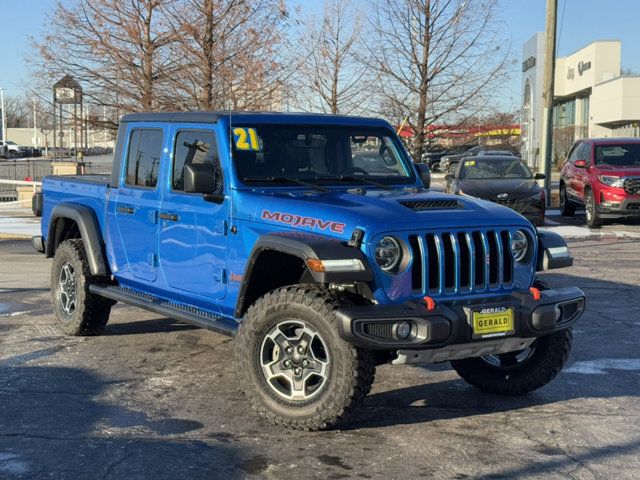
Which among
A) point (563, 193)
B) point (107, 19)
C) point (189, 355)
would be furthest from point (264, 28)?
point (189, 355)

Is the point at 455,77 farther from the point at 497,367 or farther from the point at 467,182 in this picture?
the point at 497,367

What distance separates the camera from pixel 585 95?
7025 centimetres

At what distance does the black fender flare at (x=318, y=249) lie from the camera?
5.02m

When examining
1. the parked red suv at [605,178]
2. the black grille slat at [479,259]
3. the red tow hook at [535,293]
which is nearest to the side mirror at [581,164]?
the parked red suv at [605,178]

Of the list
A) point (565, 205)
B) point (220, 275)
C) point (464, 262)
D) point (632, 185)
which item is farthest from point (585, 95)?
point (464, 262)

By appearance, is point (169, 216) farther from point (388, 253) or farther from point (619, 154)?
point (619, 154)

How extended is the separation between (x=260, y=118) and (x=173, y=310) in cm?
156

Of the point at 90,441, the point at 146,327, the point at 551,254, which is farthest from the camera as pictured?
the point at 146,327

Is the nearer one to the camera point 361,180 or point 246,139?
point 246,139

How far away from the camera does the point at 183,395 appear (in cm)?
623

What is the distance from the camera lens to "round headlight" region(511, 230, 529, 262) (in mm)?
5738

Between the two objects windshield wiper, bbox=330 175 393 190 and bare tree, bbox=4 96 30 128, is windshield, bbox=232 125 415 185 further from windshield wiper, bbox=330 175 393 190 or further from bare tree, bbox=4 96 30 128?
bare tree, bbox=4 96 30 128

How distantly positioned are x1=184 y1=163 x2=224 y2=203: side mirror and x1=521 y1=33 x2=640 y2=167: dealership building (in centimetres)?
4551

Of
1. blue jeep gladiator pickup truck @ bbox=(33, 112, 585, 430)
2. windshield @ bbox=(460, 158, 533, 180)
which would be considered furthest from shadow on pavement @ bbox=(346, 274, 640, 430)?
windshield @ bbox=(460, 158, 533, 180)
